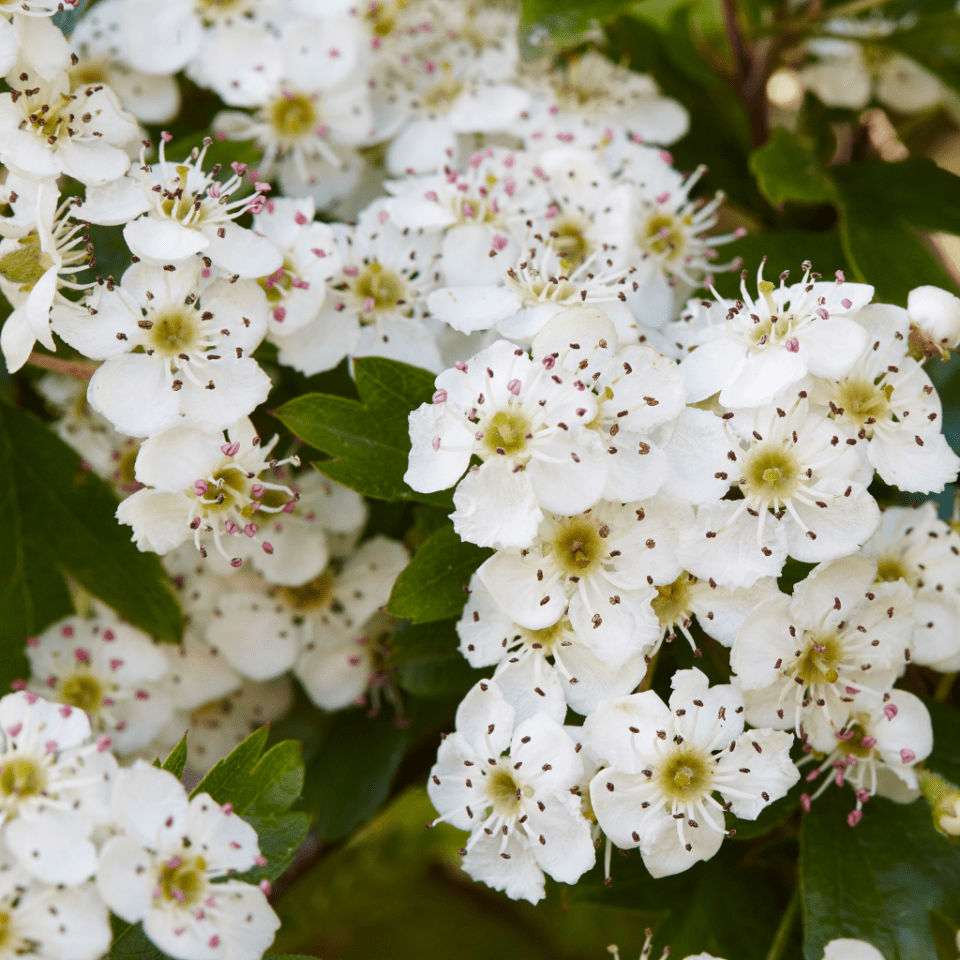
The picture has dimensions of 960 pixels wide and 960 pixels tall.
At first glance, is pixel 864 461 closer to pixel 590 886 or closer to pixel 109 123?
pixel 590 886

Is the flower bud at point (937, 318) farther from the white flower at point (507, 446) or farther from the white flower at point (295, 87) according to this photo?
the white flower at point (295, 87)

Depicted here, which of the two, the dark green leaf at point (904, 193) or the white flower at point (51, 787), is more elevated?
the dark green leaf at point (904, 193)

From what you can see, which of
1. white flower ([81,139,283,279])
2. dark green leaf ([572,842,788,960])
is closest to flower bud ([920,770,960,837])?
dark green leaf ([572,842,788,960])

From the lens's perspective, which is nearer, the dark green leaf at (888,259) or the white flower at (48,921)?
the white flower at (48,921)

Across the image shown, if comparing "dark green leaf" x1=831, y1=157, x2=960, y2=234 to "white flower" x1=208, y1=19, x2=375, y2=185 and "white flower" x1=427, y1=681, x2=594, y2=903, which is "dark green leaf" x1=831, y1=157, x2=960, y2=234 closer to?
"white flower" x1=208, y1=19, x2=375, y2=185

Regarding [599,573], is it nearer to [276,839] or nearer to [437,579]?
[437,579]

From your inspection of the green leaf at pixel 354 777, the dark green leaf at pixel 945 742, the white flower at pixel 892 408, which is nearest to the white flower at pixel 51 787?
the green leaf at pixel 354 777

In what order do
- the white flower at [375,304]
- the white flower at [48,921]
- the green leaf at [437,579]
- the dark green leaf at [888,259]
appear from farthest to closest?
the dark green leaf at [888,259], the white flower at [375,304], the green leaf at [437,579], the white flower at [48,921]

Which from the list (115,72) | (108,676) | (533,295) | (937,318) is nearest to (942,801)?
(937,318)
